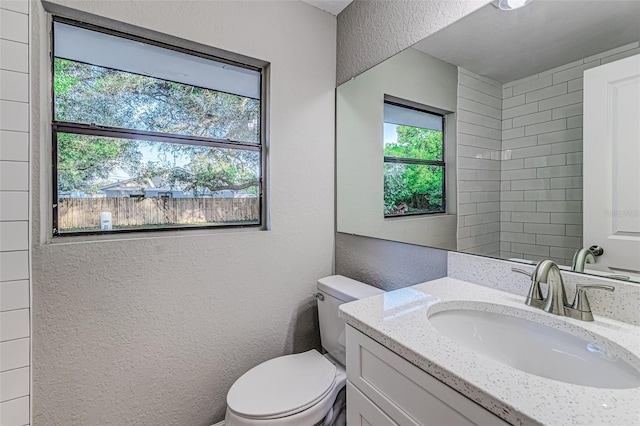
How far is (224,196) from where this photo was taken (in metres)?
1.54

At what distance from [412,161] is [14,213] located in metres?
1.62

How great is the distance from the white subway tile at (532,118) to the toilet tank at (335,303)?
2.98 feet

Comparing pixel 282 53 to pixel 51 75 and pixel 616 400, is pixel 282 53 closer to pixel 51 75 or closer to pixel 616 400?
pixel 51 75

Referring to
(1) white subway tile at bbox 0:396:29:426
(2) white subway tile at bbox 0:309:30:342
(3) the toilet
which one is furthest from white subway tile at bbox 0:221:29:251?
(3) the toilet

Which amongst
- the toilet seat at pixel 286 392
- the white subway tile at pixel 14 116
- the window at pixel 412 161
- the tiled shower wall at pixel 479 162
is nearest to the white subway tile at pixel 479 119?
the tiled shower wall at pixel 479 162

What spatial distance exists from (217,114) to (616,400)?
170 cm

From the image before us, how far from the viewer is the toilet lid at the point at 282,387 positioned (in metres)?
1.08

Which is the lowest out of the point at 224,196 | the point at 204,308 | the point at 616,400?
the point at 204,308

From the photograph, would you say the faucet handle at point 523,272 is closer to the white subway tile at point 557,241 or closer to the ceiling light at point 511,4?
the white subway tile at point 557,241

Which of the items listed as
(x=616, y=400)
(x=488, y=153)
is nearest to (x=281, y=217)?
(x=488, y=153)

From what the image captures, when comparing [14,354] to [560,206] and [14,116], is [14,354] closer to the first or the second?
[14,116]

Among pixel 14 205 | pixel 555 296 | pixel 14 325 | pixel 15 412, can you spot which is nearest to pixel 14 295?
pixel 14 325

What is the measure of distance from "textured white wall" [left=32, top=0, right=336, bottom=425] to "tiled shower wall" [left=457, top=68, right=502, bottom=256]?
78 centimetres

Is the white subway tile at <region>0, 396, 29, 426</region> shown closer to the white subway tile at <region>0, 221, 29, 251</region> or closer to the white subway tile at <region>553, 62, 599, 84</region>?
the white subway tile at <region>0, 221, 29, 251</region>
